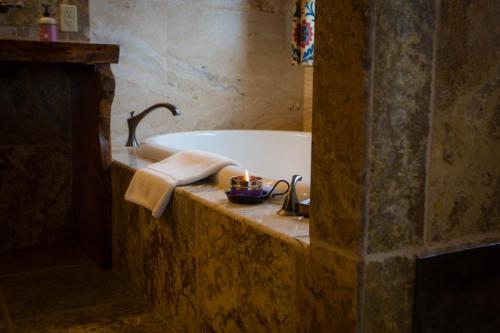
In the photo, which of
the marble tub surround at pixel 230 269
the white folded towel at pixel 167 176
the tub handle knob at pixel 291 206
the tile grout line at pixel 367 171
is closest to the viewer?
the tile grout line at pixel 367 171

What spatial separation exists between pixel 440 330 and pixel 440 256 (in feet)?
0.40

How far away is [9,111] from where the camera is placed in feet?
7.40

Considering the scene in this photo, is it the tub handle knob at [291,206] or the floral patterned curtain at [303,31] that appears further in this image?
the floral patterned curtain at [303,31]

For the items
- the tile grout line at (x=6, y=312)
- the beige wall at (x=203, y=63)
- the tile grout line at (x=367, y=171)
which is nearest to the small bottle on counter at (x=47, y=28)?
the beige wall at (x=203, y=63)

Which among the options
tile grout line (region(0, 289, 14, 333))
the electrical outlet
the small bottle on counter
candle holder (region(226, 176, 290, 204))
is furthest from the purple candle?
the electrical outlet

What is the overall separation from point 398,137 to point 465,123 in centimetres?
14

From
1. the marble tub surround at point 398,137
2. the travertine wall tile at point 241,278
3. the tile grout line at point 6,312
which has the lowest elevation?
the tile grout line at point 6,312

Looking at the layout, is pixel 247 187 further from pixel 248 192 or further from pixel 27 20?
pixel 27 20

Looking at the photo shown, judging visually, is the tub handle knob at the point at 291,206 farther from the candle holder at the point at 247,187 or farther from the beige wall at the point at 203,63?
the beige wall at the point at 203,63

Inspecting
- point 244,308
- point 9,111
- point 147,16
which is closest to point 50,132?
point 9,111

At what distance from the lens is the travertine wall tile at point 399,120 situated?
857mm

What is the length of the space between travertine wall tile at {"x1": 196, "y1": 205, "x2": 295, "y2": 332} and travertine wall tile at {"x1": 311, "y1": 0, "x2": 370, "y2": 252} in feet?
0.53

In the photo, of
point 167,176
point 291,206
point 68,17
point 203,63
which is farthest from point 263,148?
point 291,206

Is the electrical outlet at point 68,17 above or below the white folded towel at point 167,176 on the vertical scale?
above
